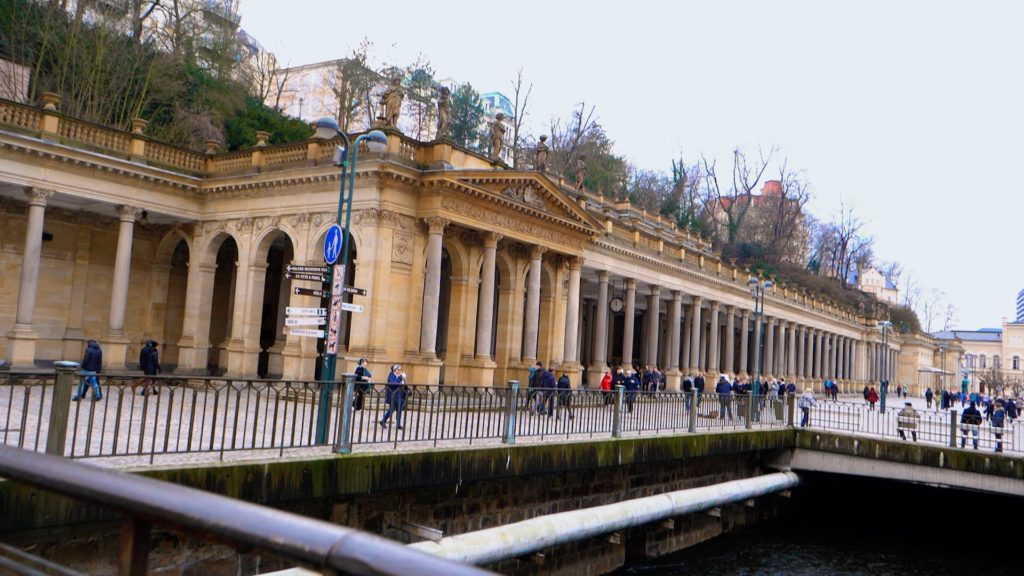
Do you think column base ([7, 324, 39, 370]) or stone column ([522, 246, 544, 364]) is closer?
column base ([7, 324, 39, 370])

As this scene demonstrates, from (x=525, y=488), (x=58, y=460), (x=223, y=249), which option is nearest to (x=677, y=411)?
(x=525, y=488)

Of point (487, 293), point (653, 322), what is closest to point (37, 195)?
point (487, 293)

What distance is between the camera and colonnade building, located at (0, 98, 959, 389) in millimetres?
21578

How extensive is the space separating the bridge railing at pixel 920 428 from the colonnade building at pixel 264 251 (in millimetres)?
9903

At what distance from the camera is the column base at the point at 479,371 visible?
24328 millimetres

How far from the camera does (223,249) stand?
96.6 feet

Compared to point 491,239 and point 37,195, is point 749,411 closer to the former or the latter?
point 491,239

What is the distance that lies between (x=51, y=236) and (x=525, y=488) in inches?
784

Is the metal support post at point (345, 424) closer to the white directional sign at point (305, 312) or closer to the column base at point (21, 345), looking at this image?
the white directional sign at point (305, 312)

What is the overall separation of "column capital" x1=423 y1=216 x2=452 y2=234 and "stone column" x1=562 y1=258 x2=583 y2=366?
25.6ft

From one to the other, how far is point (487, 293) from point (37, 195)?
→ 13.1 metres

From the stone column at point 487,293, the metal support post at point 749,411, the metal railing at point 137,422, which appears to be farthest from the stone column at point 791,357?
the metal railing at point 137,422

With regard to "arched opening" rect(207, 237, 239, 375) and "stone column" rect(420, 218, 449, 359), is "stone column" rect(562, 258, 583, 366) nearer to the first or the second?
"stone column" rect(420, 218, 449, 359)

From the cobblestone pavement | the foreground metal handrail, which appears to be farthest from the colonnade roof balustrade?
the foreground metal handrail
